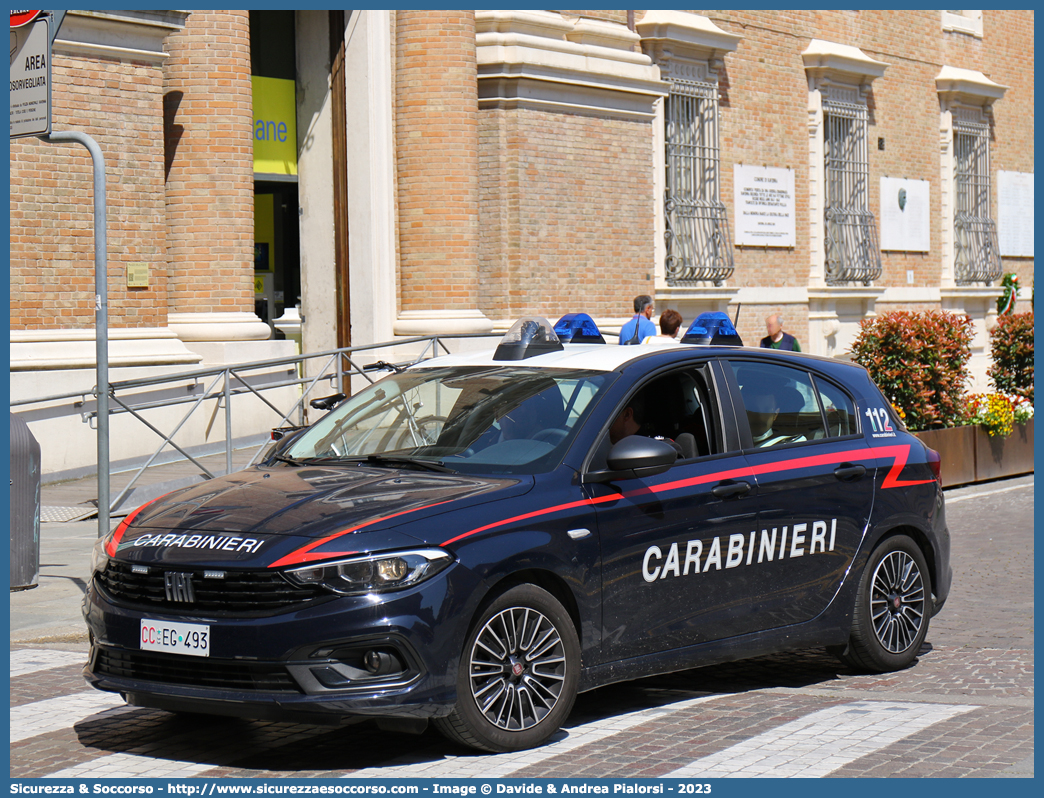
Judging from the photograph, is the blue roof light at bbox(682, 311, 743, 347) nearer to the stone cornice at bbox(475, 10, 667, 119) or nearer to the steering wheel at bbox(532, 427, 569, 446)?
the steering wheel at bbox(532, 427, 569, 446)

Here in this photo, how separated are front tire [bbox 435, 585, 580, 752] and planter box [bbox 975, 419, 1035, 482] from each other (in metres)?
11.8

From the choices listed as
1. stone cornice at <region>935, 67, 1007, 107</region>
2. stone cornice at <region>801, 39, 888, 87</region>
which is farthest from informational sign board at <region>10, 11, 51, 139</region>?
stone cornice at <region>935, 67, 1007, 107</region>

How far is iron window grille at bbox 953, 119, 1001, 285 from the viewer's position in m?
28.7

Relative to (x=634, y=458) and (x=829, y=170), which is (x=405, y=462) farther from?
(x=829, y=170)

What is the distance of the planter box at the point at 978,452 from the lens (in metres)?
16.1

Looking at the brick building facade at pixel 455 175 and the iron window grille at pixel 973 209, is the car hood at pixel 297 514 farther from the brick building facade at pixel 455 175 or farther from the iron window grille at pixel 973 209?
the iron window grille at pixel 973 209

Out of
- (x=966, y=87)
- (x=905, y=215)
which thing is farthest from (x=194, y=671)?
(x=966, y=87)

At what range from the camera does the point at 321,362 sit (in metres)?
18.3

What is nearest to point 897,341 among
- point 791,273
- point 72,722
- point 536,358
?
point 791,273

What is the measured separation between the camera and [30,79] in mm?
8328

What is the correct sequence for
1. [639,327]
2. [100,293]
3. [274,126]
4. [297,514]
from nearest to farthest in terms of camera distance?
[297,514] < [100,293] < [639,327] < [274,126]

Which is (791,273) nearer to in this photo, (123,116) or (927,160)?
(927,160)

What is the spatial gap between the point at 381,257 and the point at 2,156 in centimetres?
533

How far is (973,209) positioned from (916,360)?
1432 cm
